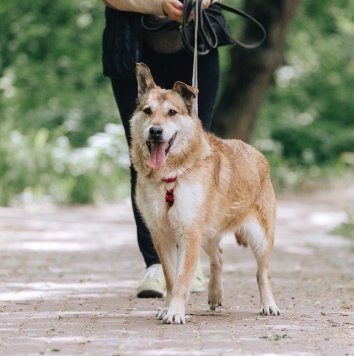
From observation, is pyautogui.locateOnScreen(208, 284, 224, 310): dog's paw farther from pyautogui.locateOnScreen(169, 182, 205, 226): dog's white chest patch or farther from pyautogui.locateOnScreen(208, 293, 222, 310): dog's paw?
pyautogui.locateOnScreen(169, 182, 205, 226): dog's white chest patch

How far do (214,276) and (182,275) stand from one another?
0.81 m

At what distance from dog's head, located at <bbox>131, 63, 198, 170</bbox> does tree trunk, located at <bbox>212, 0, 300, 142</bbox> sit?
12963 mm

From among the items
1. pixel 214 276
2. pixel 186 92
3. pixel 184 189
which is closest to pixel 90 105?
pixel 214 276

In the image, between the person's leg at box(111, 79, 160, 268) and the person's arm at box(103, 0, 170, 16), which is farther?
the person's leg at box(111, 79, 160, 268)

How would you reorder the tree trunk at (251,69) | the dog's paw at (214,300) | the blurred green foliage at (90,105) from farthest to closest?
the tree trunk at (251,69) → the blurred green foliage at (90,105) → the dog's paw at (214,300)

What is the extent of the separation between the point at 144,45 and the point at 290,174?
14.4 meters

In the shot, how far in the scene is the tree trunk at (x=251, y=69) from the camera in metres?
Answer: 19.7

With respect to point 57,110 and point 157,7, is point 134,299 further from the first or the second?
point 57,110

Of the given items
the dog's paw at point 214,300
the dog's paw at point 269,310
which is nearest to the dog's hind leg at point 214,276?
the dog's paw at point 214,300

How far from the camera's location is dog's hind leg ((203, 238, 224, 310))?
736 cm

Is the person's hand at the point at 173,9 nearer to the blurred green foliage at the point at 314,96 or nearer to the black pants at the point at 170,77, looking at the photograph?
the black pants at the point at 170,77

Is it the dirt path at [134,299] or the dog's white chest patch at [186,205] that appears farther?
the dog's white chest patch at [186,205]

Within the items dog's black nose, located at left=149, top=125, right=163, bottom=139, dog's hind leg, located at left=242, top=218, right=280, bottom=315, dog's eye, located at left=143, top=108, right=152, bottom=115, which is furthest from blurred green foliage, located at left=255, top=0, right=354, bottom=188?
dog's black nose, located at left=149, top=125, right=163, bottom=139

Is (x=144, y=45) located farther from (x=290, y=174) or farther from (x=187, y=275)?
(x=290, y=174)
